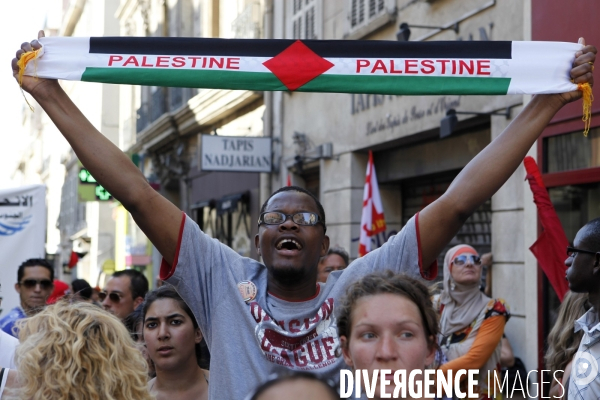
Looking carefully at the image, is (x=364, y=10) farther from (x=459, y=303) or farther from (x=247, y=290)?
(x=247, y=290)

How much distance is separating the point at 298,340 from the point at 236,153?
12.1 metres

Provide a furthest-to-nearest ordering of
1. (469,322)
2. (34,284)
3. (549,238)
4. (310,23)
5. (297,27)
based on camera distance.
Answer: (297,27) < (310,23) < (34,284) < (469,322) < (549,238)

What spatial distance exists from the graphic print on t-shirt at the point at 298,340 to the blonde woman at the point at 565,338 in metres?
1.89

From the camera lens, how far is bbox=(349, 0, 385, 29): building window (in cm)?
1187

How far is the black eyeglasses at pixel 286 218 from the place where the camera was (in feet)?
10.9

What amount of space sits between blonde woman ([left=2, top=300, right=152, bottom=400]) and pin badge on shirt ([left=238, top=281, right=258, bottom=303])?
0.45 meters

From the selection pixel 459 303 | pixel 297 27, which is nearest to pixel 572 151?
pixel 459 303

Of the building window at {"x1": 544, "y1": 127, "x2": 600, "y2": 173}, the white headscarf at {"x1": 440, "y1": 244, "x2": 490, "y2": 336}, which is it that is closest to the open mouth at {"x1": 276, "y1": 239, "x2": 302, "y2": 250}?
the white headscarf at {"x1": 440, "y1": 244, "x2": 490, "y2": 336}

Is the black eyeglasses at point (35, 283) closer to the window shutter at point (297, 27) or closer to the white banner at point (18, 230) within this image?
the white banner at point (18, 230)

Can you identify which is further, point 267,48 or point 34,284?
point 34,284

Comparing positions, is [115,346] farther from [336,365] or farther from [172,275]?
[336,365]

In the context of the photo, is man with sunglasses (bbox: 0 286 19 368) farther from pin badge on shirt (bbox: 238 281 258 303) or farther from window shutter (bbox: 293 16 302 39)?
window shutter (bbox: 293 16 302 39)

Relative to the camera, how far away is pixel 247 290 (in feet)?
10.7

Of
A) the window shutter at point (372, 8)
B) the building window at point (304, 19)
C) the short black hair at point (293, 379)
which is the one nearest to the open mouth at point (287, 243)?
the short black hair at point (293, 379)
